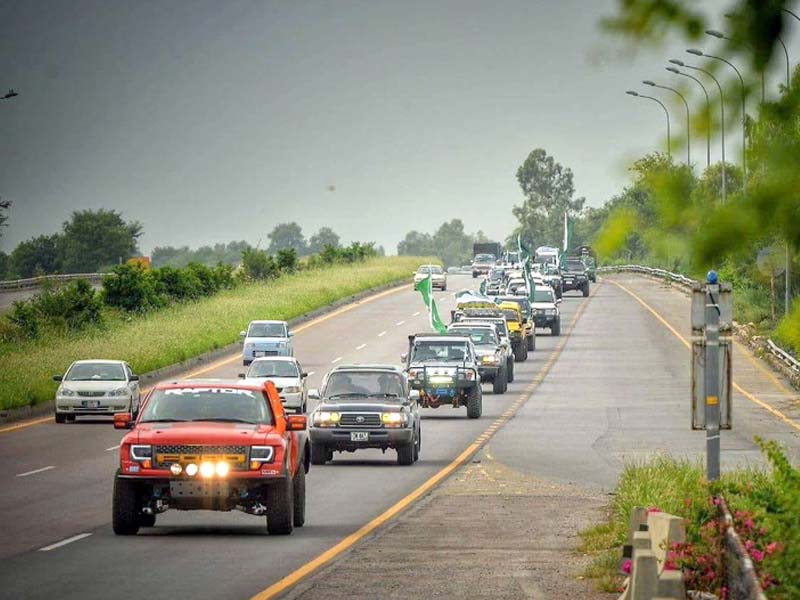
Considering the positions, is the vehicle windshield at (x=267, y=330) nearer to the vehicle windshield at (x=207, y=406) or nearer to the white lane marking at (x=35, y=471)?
the white lane marking at (x=35, y=471)

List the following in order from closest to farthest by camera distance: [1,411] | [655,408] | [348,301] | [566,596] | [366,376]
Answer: [566,596]
[366,376]
[1,411]
[655,408]
[348,301]

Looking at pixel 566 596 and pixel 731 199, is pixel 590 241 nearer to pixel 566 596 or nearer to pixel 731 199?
pixel 731 199

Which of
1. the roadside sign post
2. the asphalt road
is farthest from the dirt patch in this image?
the roadside sign post

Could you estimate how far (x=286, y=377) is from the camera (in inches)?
1887

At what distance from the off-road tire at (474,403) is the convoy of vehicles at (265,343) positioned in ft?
62.6

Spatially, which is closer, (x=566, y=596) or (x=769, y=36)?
(x=769, y=36)

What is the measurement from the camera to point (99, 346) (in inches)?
2660

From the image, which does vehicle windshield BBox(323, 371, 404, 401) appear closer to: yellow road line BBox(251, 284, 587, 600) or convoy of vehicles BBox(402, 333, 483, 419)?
yellow road line BBox(251, 284, 587, 600)

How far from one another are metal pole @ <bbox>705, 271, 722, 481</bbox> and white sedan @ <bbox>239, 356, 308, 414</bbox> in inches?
1145

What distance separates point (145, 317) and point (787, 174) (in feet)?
268

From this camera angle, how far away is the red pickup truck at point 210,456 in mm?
20406

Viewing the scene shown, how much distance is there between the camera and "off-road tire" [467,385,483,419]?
4547 centimetres

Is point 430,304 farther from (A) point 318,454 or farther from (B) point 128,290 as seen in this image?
(A) point 318,454

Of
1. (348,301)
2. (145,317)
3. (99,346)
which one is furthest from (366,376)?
(348,301)
